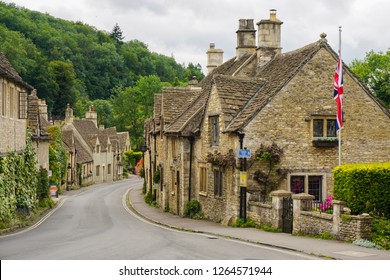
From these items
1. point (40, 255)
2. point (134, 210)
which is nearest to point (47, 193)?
point (134, 210)

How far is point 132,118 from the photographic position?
367ft

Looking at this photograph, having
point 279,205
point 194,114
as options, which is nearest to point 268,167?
point 279,205

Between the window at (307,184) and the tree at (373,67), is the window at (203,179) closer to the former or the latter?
the window at (307,184)

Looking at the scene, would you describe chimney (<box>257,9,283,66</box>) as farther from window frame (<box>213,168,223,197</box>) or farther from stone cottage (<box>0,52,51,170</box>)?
stone cottage (<box>0,52,51,170</box>)

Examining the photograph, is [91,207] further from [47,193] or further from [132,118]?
[132,118]

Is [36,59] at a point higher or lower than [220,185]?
higher

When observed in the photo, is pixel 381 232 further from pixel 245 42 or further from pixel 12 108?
pixel 245 42

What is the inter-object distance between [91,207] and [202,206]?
14.9 metres

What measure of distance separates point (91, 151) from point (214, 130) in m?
55.8

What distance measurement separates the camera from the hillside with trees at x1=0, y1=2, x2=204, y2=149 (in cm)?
11369

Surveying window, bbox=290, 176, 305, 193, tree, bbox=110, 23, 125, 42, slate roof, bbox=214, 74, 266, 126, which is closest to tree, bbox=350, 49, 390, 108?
slate roof, bbox=214, 74, 266, 126

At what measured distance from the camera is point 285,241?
1953cm

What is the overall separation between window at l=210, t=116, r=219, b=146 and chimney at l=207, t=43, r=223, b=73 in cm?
2050

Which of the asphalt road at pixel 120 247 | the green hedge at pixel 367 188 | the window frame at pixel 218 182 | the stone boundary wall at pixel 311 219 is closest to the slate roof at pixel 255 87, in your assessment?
the window frame at pixel 218 182
